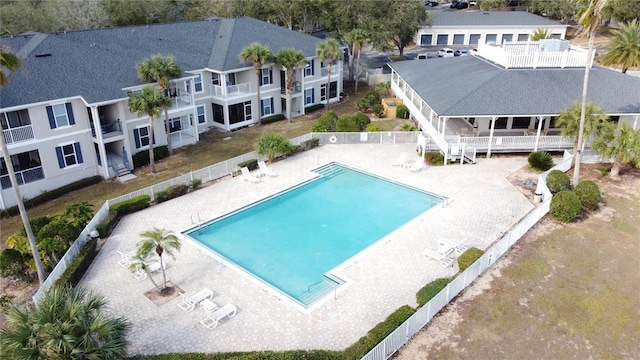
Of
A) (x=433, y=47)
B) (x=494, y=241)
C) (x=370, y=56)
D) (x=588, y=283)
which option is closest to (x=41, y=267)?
(x=494, y=241)

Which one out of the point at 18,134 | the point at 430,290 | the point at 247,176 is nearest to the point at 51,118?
the point at 18,134

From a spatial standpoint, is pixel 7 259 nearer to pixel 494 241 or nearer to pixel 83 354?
pixel 83 354

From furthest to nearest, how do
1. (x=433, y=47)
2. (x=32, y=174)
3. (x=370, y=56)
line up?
(x=433, y=47) < (x=370, y=56) < (x=32, y=174)

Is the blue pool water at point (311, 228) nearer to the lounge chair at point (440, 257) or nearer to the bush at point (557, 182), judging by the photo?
the lounge chair at point (440, 257)

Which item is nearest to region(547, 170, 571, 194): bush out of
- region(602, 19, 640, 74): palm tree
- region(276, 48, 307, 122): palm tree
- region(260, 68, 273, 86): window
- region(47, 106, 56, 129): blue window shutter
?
region(602, 19, 640, 74): palm tree

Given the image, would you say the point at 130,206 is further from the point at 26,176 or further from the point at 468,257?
Answer: the point at 468,257

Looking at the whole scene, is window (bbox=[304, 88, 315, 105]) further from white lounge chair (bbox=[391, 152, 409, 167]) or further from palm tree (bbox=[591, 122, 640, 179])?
palm tree (bbox=[591, 122, 640, 179])

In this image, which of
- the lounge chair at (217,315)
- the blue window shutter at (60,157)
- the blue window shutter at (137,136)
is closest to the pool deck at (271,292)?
the lounge chair at (217,315)
